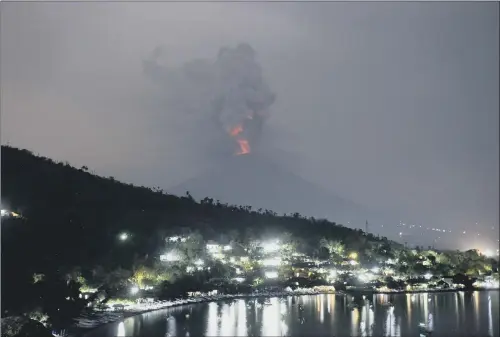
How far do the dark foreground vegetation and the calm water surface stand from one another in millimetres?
1354

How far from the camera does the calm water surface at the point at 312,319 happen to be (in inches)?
438

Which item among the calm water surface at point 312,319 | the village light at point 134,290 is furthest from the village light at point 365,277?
the village light at point 134,290

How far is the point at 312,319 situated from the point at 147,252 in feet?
23.9

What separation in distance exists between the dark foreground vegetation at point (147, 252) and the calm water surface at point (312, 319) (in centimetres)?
135

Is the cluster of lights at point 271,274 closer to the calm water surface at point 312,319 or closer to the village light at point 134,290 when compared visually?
the calm water surface at point 312,319

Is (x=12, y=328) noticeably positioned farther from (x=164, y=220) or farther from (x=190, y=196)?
(x=190, y=196)

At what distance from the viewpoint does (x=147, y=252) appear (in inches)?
693

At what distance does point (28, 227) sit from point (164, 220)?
11216 mm

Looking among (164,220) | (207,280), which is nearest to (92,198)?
(164,220)

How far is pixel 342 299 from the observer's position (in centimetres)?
1783

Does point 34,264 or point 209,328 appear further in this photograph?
point 209,328

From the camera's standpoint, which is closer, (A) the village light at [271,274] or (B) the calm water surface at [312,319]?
(B) the calm water surface at [312,319]

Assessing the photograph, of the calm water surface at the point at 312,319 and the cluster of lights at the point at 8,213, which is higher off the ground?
the cluster of lights at the point at 8,213

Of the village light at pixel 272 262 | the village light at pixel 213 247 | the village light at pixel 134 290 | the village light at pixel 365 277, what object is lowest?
the village light at pixel 365 277
